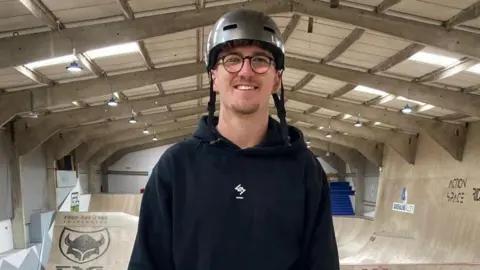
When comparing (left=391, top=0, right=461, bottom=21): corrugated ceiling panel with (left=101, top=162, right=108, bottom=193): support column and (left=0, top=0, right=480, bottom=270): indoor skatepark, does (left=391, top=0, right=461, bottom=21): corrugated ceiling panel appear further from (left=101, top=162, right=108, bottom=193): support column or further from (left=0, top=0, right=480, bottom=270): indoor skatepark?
(left=101, top=162, right=108, bottom=193): support column

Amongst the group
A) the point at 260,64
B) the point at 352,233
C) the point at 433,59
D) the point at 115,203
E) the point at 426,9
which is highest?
the point at 426,9

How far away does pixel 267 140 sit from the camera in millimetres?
1854

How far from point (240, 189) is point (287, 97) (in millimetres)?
13191

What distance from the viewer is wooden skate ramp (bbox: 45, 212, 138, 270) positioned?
21.9 feet

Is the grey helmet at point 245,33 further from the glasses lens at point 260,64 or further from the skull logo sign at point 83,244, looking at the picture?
the skull logo sign at point 83,244

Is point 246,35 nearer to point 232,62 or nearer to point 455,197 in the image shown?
point 232,62

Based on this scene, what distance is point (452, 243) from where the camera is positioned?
12.9 m

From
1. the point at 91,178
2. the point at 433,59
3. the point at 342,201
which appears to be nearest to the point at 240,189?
the point at 433,59

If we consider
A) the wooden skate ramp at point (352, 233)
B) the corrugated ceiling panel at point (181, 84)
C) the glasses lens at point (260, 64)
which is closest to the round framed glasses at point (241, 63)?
the glasses lens at point (260, 64)

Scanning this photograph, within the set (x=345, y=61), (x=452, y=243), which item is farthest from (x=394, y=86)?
(x=452, y=243)

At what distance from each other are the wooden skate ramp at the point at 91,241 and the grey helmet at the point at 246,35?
17.6 ft

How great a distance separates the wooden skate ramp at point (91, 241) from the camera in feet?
21.9

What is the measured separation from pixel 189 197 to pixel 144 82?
10.0 metres

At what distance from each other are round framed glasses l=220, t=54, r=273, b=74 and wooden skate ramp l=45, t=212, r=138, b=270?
5.43m
